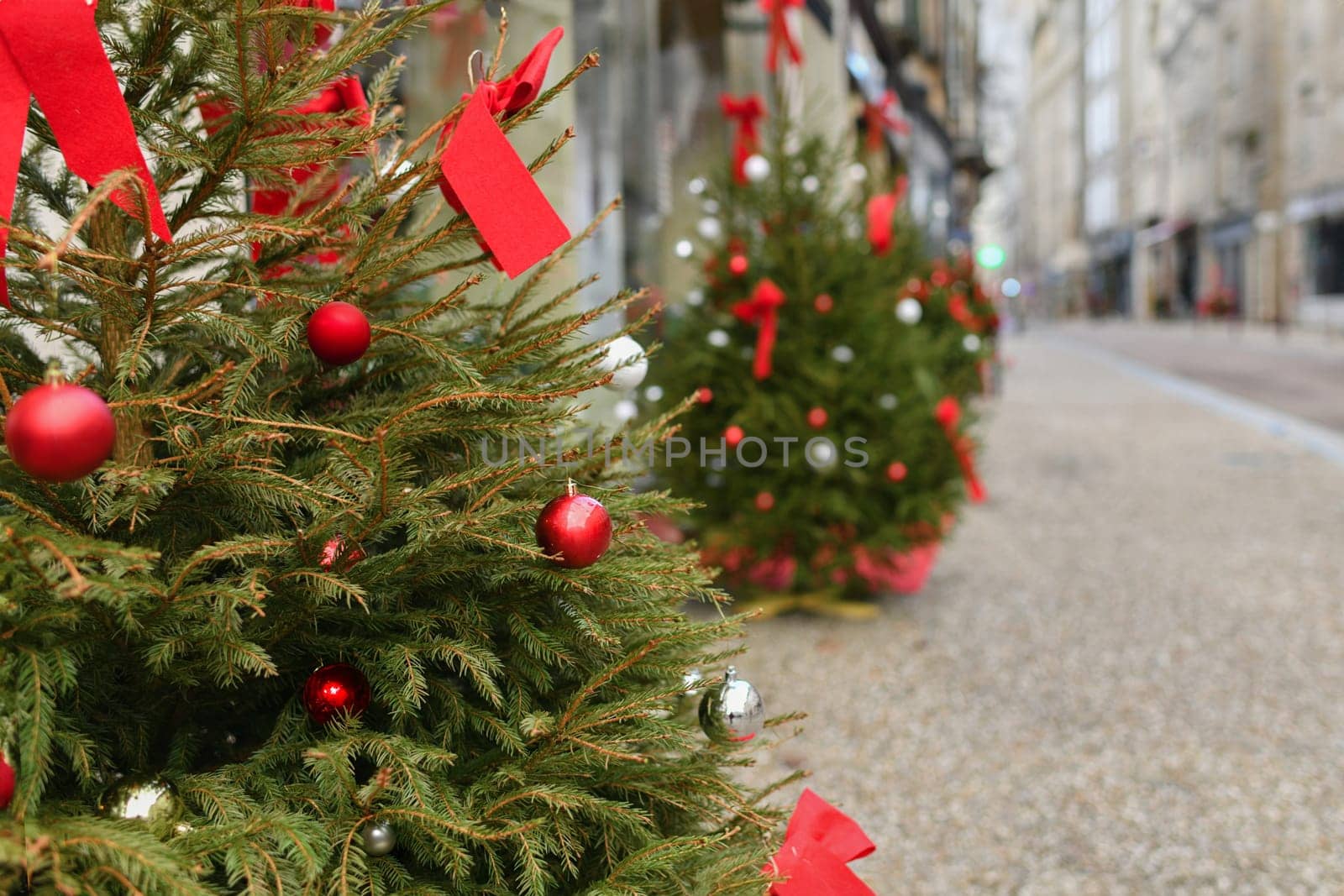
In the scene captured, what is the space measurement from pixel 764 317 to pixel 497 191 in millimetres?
3135

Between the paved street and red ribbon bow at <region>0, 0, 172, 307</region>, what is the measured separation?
6.52 feet

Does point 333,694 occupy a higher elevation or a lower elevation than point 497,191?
lower

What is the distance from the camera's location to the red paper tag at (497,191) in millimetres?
1090

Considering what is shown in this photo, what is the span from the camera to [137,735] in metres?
1.09

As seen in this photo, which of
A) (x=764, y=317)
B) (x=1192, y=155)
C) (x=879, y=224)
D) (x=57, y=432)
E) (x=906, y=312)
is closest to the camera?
(x=57, y=432)

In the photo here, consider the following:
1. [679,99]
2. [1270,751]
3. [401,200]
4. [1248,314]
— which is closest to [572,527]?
[401,200]

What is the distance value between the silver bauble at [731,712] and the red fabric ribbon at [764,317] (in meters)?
2.81

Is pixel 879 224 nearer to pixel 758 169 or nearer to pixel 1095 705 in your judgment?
pixel 758 169

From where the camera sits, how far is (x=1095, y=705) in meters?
3.58

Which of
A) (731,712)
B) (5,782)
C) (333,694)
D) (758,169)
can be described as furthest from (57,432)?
(758,169)

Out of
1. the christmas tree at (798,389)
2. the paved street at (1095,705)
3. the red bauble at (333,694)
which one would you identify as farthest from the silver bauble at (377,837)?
the christmas tree at (798,389)

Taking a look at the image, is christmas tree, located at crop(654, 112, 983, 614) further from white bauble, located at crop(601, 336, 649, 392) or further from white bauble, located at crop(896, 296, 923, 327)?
white bauble, located at crop(601, 336, 649, 392)

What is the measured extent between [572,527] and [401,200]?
14.6 inches

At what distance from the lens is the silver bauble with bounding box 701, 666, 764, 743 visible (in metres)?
1.37
